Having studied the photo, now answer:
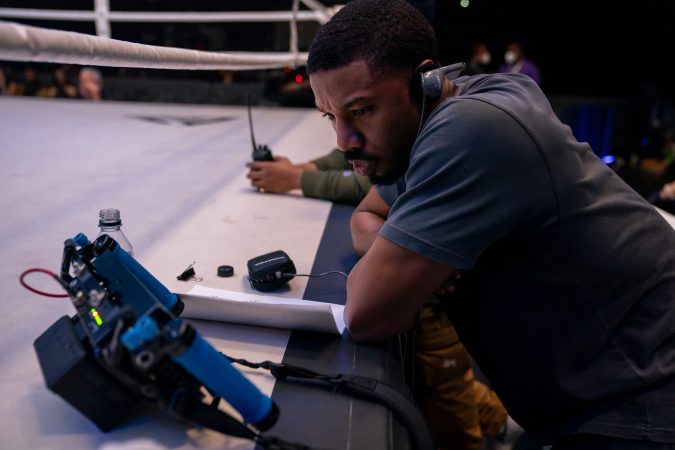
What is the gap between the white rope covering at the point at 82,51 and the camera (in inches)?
22.4

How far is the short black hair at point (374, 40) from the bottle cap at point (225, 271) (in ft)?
1.15

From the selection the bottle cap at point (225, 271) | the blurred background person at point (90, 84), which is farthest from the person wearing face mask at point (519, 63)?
the bottle cap at point (225, 271)

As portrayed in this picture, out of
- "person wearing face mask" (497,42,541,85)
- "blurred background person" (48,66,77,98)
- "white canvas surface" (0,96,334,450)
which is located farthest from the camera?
"person wearing face mask" (497,42,541,85)

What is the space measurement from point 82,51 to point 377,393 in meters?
0.59

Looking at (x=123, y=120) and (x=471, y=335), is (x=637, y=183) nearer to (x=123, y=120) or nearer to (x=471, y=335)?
(x=123, y=120)

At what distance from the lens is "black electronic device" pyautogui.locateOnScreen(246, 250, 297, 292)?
2.64 feet

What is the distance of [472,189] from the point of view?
616mm

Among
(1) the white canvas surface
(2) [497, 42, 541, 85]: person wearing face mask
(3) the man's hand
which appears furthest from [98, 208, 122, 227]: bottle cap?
(2) [497, 42, 541, 85]: person wearing face mask

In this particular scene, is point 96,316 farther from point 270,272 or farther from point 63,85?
point 63,85

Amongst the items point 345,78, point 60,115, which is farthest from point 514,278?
point 60,115

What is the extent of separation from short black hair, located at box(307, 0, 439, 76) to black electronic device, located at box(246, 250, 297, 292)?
0.97 feet

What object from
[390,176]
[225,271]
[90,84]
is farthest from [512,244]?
[90,84]

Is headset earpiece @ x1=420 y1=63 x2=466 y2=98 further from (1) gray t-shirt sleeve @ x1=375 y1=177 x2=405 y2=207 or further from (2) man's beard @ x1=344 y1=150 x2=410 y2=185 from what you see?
(1) gray t-shirt sleeve @ x1=375 y1=177 x2=405 y2=207

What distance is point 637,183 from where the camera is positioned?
435 centimetres
